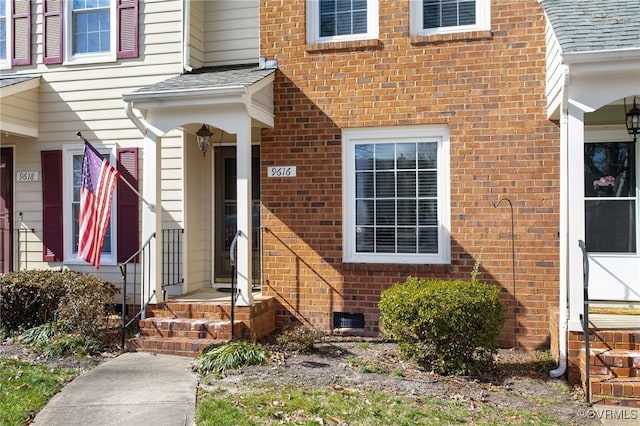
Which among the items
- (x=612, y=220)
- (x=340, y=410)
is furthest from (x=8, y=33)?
(x=612, y=220)

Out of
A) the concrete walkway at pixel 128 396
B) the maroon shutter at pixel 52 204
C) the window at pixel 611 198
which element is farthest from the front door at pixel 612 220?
the maroon shutter at pixel 52 204

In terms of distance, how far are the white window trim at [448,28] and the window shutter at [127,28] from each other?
434 centimetres

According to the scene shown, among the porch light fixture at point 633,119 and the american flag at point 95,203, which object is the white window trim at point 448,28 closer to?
the porch light fixture at point 633,119

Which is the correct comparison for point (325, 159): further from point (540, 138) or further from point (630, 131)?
point (630, 131)

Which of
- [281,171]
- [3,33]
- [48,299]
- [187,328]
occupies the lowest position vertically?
[187,328]

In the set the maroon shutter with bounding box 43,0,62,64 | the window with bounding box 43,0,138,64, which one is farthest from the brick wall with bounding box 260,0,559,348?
the maroon shutter with bounding box 43,0,62,64

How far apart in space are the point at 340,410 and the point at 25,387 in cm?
324

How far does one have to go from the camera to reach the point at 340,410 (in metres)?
5.08

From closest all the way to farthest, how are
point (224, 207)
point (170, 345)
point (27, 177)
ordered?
point (170, 345) → point (224, 207) → point (27, 177)

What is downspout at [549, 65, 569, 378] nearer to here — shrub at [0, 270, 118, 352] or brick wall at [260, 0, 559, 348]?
brick wall at [260, 0, 559, 348]

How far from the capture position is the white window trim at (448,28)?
753cm

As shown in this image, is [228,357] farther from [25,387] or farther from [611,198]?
[611,198]

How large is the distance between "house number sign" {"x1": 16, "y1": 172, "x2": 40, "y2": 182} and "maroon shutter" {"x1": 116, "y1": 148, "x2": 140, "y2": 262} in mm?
1577

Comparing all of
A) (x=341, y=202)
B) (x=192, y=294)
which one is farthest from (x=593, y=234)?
(x=192, y=294)
